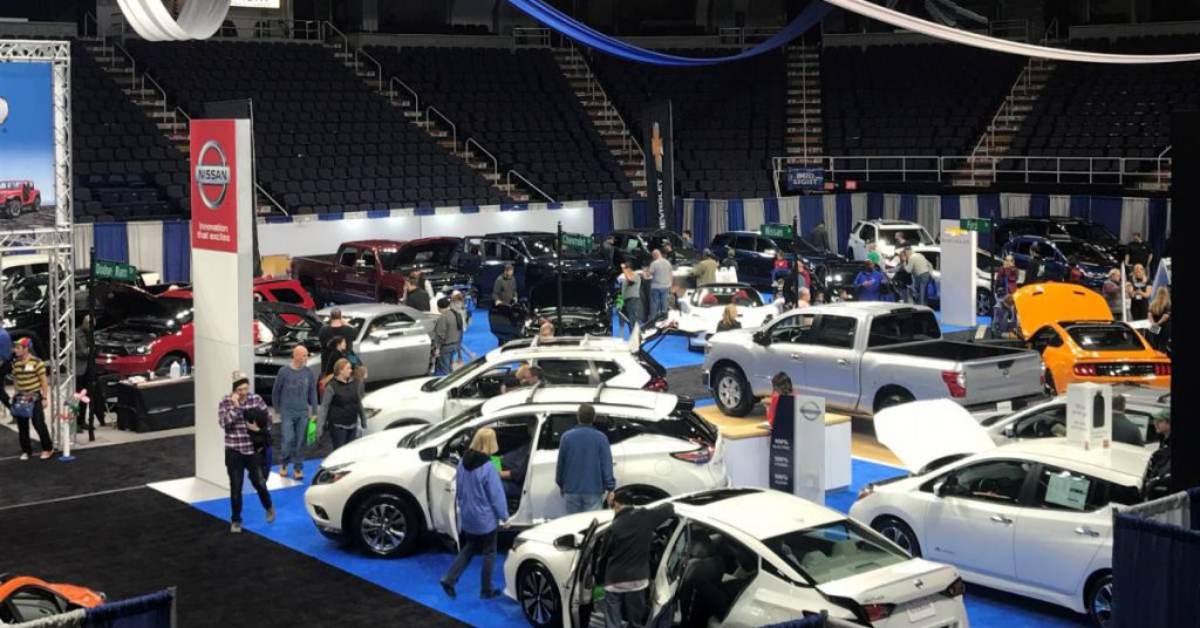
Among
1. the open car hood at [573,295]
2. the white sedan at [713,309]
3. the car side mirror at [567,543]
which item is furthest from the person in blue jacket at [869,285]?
the car side mirror at [567,543]

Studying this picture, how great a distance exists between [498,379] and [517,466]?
3.95 metres

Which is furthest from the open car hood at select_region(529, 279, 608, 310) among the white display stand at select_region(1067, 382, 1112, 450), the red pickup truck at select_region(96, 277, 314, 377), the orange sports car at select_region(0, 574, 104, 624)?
the orange sports car at select_region(0, 574, 104, 624)

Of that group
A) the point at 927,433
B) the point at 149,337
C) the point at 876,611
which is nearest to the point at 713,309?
the point at 149,337

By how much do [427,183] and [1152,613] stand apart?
33801 millimetres

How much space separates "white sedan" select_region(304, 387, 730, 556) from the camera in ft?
43.2

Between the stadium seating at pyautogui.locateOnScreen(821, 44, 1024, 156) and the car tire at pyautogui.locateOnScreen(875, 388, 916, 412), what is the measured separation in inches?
1030

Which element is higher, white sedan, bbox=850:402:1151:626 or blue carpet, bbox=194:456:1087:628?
white sedan, bbox=850:402:1151:626

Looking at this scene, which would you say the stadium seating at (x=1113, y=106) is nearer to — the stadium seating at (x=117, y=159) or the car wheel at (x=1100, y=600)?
the stadium seating at (x=117, y=159)

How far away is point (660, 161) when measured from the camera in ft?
117

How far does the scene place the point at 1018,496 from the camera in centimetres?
1177

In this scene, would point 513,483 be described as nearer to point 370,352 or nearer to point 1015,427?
point 1015,427

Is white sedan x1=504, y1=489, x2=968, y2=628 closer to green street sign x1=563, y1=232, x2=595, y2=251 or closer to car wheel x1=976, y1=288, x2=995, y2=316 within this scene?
green street sign x1=563, y1=232, x2=595, y2=251

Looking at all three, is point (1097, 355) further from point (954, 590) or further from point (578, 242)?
point (954, 590)

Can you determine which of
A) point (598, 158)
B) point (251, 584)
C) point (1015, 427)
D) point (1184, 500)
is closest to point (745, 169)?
point (598, 158)
